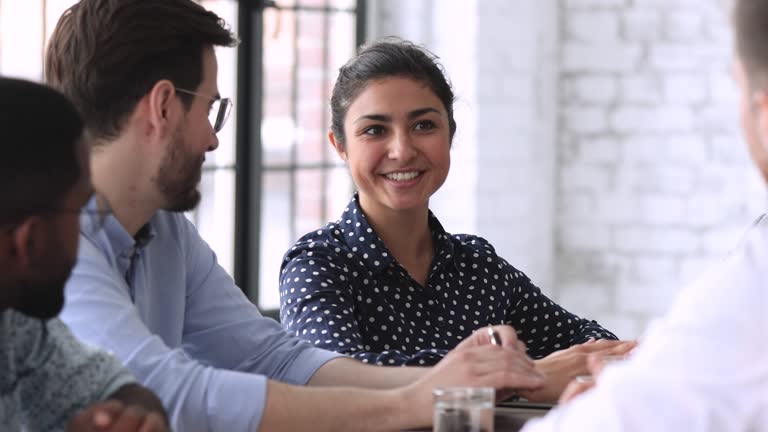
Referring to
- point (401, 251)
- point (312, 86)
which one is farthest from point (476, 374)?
point (312, 86)

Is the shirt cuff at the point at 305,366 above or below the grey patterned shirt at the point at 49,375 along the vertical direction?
below

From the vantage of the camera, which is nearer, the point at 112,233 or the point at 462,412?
the point at 462,412

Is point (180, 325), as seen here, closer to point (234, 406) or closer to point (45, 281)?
point (234, 406)

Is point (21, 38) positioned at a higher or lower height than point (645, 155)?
higher

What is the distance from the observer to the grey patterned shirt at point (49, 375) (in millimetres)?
1395

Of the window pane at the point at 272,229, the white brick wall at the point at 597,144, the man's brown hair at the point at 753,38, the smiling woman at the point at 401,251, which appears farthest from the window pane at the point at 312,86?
the man's brown hair at the point at 753,38

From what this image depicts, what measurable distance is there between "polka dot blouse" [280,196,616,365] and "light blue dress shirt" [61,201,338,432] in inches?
6.5

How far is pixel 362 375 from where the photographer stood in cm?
192

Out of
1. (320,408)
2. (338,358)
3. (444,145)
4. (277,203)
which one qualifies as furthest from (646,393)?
(277,203)

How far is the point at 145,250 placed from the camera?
1881mm

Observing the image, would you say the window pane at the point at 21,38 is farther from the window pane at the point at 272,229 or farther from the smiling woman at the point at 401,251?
the smiling woman at the point at 401,251

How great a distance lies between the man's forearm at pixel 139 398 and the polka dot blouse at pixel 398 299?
65 cm

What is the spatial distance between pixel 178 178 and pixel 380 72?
748mm

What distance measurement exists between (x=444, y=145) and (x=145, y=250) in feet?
2.64
